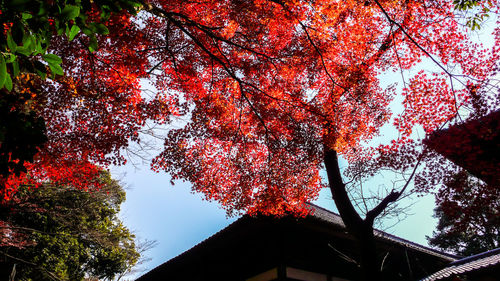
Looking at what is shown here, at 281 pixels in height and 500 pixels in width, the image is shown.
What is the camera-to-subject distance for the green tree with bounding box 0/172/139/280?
1384 cm

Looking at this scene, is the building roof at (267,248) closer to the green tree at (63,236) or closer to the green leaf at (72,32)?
the green leaf at (72,32)

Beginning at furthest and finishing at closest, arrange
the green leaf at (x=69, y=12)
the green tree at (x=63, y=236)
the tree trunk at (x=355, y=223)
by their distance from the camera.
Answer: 1. the green tree at (x=63, y=236)
2. the tree trunk at (x=355, y=223)
3. the green leaf at (x=69, y=12)

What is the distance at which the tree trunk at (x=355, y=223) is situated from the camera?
20.7 feet

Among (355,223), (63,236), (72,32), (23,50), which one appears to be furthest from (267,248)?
(63,236)

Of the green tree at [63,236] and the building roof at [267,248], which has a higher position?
the green tree at [63,236]

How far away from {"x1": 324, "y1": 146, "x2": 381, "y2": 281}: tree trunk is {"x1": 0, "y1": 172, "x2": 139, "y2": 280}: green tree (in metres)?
11.3

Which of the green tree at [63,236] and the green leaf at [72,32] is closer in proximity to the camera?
the green leaf at [72,32]

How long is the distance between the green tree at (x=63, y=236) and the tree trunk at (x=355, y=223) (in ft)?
36.9

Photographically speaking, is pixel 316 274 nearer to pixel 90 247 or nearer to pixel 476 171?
pixel 476 171

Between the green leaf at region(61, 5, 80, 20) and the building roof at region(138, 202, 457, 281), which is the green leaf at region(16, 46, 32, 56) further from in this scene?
the building roof at region(138, 202, 457, 281)

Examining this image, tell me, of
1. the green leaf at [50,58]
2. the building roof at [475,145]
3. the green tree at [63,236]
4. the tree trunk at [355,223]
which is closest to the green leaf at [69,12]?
the green leaf at [50,58]

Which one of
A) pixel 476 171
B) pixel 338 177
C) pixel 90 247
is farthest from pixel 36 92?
pixel 476 171

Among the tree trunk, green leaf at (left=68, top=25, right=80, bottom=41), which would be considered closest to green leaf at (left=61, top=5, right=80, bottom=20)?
green leaf at (left=68, top=25, right=80, bottom=41)

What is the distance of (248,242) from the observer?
8508 millimetres
